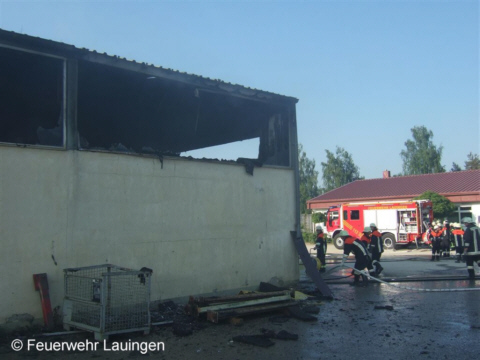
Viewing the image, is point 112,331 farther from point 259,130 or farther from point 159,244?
point 259,130

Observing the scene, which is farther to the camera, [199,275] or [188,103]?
[188,103]

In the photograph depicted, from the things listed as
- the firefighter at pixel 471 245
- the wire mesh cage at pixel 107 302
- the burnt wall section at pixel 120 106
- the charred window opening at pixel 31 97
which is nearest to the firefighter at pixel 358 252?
the burnt wall section at pixel 120 106

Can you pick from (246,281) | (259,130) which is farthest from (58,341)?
(259,130)

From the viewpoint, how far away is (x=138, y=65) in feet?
30.4

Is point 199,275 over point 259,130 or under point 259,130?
under

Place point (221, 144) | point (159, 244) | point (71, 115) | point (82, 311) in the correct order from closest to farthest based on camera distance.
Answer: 1. point (82, 311)
2. point (71, 115)
3. point (159, 244)
4. point (221, 144)

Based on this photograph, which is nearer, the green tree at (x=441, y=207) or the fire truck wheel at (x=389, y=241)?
the fire truck wheel at (x=389, y=241)

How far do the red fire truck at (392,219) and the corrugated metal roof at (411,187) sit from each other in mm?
8375

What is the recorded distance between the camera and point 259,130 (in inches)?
490

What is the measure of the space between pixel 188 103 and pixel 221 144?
3.53 metres

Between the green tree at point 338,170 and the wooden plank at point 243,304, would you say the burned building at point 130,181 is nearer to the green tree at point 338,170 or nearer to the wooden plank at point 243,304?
the wooden plank at point 243,304

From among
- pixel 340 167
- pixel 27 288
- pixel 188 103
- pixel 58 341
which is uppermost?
pixel 340 167

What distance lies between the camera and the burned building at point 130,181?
7.61 m

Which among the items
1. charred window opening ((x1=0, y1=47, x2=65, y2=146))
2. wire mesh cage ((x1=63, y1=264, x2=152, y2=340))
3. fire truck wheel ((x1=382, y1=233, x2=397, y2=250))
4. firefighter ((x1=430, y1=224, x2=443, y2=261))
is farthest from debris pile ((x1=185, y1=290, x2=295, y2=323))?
fire truck wheel ((x1=382, y1=233, x2=397, y2=250))
